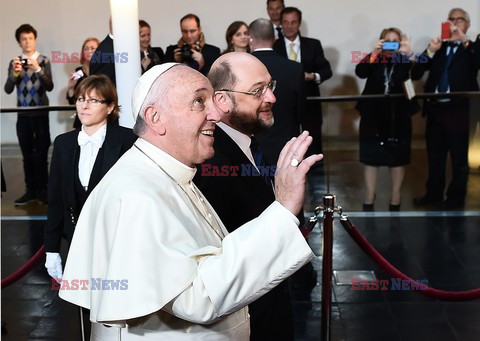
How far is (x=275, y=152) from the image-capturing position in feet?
19.4

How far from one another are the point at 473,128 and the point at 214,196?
206 inches

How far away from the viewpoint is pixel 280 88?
612 cm

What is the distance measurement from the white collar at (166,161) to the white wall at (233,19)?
9236 millimetres

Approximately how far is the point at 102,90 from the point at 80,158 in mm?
427

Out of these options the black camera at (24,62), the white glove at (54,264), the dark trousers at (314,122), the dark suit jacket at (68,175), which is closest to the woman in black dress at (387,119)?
the dark trousers at (314,122)

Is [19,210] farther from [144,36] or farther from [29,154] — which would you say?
[144,36]

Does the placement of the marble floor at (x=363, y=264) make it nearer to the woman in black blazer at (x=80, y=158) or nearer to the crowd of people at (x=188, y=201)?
the crowd of people at (x=188, y=201)

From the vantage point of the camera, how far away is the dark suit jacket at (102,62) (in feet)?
24.0

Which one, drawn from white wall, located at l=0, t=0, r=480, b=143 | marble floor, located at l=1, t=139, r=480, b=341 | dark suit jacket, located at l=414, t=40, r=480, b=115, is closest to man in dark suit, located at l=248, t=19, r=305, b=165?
marble floor, located at l=1, t=139, r=480, b=341

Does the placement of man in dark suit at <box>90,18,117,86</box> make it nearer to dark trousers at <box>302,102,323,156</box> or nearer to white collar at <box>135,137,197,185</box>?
dark trousers at <box>302,102,323,156</box>

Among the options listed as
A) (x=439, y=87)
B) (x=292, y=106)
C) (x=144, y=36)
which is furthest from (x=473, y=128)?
(x=144, y=36)

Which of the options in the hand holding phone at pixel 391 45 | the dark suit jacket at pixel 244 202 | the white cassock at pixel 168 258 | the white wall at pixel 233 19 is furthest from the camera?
the white wall at pixel 233 19

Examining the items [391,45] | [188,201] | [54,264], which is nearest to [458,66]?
[391,45]

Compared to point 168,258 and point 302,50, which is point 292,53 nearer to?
point 302,50
